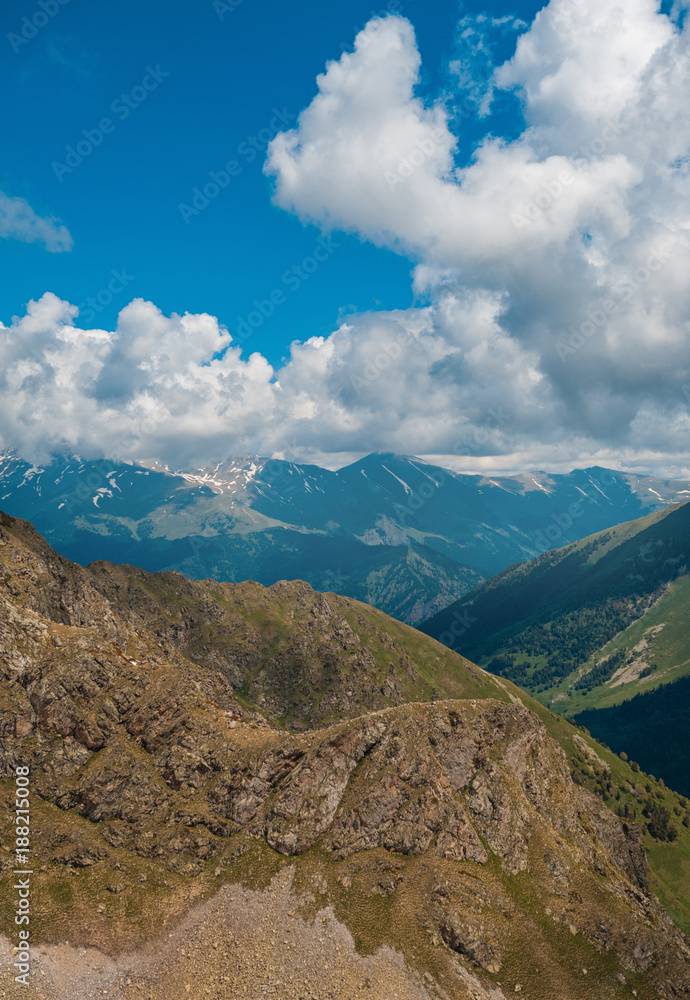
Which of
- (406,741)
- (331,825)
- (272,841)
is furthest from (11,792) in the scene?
(406,741)

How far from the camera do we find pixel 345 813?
8562 centimetres

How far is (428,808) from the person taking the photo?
288ft

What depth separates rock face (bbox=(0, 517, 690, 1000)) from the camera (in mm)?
72688

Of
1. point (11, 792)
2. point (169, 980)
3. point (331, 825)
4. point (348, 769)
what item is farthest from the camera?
point (348, 769)

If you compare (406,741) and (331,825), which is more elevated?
(406,741)

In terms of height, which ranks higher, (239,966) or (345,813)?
(345,813)

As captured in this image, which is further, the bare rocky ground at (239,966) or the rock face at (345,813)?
the rock face at (345,813)

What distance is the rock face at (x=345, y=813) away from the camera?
72.7m

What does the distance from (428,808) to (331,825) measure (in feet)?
57.1

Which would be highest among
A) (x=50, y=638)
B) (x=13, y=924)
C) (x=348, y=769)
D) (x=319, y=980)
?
(x=50, y=638)

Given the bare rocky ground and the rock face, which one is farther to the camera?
the rock face

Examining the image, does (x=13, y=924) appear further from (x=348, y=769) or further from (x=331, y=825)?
(x=348, y=769)

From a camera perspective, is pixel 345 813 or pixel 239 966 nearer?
pixel 239 966

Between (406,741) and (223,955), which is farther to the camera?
(406,741)
